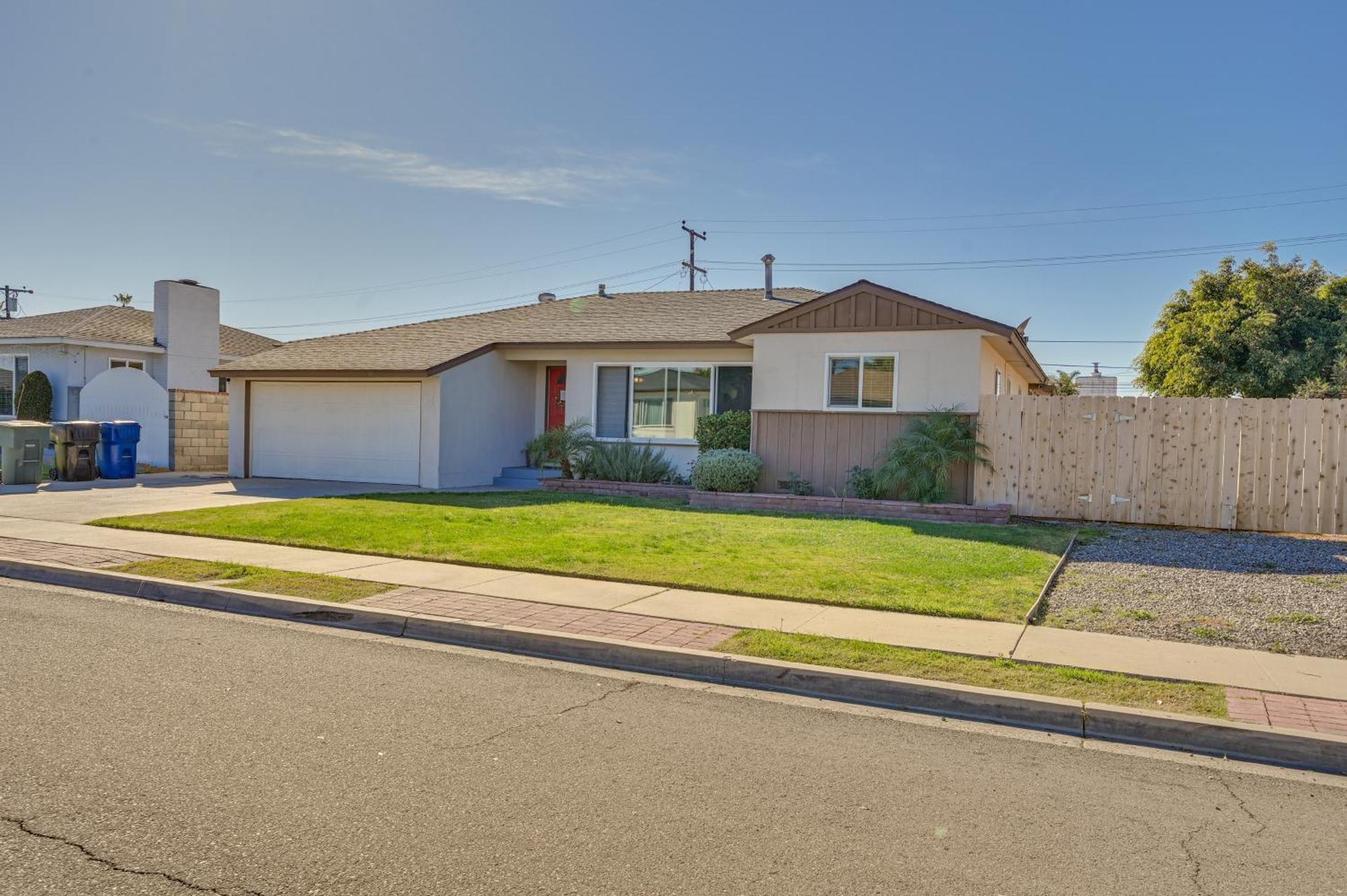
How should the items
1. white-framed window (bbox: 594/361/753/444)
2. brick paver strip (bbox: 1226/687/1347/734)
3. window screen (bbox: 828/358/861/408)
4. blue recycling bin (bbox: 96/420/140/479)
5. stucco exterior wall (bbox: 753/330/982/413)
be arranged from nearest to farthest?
brick paver strip (bbox: 1226/687/1347/734) < stucco exterior wall (bbox: 753/330/982/413) < window screen (bbox: 828/358/861/408) < white-framed window (bbox: 594/361/753/444) < blue recycling bin (bbox: 96/420/140/479)

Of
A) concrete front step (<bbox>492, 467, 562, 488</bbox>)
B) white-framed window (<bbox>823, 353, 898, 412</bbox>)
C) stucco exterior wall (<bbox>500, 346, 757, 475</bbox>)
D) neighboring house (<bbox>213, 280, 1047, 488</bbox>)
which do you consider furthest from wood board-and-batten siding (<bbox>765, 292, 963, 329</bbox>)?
concrete front step (<bbox>492, 467, 562, 488</bbox>)

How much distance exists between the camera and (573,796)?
14.0ft

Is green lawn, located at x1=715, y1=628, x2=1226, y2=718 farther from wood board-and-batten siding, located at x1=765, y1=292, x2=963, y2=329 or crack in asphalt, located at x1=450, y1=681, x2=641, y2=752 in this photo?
wood board-and-batten siding, located at x1=765, y1=292, x2=963, y2=329

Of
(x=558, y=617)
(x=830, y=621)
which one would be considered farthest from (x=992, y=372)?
(x=558, y=617)

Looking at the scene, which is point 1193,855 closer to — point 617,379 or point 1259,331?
point 617,379

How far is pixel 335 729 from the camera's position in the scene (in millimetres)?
5062

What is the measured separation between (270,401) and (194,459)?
11.1ft

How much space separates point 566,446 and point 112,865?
15194 mm

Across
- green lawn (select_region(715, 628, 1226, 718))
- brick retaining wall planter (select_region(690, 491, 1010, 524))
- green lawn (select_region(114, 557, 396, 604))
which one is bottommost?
green lawn (select_region(715, 628, 1226, 718))

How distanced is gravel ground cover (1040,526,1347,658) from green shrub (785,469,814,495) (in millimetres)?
5184

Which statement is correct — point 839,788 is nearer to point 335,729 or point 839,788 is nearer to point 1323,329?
point 335,729

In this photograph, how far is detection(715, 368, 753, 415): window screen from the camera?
18797mm

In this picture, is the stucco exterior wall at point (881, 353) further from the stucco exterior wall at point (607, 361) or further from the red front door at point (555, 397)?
the red front door at point (555, 397)

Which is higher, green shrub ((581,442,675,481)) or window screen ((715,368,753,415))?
window screen ((715,368,753,415))
